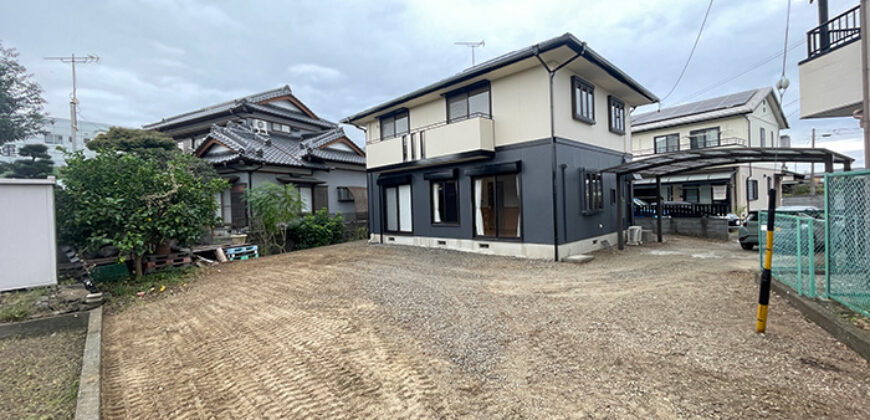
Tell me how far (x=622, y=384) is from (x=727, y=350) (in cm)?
130

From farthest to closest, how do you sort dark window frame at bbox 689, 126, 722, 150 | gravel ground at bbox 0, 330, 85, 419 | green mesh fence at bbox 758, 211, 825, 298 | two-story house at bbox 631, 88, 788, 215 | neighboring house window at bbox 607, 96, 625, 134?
dark window frame at bbox 689, 126, 722, 150 → two-story house at bbox 631, 88, 788, 215 → neighboring house window at bbox 607, 96, 625, 134 → green mesh fence at bbox 758, 211, 825, 298 → gravel ground at bbox 0, 330, 85, 419

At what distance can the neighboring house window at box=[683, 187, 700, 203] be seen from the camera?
1902 centimetres

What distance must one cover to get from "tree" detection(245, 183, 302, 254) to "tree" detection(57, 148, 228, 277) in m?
3.35

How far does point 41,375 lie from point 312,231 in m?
8.78

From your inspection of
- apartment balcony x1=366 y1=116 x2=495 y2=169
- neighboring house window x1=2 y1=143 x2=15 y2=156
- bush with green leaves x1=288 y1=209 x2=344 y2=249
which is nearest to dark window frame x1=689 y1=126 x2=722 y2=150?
apartment balcony x1=366 y1=116 x2=495 y2=169

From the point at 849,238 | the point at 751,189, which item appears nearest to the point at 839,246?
the point at 849,238

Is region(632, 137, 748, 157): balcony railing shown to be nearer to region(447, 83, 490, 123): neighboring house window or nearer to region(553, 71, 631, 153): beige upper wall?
region(553, 71, 631, 153): beige upper wall

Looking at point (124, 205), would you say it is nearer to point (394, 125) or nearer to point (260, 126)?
point (394, 125)

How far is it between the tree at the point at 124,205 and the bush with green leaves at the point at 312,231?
462 cm

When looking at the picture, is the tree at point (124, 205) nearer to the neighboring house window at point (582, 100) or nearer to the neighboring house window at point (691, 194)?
the neighboring house window at point (582, 100)

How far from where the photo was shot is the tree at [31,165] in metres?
14.8

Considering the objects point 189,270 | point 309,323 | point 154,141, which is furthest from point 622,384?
point 154,141

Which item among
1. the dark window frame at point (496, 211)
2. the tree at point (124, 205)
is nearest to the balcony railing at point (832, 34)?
the dark window frame at point (496, 211)

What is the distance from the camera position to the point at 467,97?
31.3 ft
